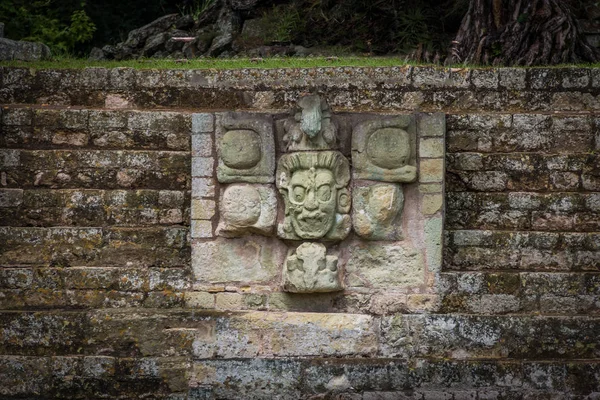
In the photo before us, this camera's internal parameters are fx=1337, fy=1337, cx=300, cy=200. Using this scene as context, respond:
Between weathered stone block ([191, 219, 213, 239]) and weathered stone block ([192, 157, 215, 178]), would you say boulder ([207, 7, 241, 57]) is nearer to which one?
weathered stone block ([192, 157, 215, 178])

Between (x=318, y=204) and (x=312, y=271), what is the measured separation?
0.51m

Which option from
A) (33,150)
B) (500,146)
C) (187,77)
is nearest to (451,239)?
(500,146)

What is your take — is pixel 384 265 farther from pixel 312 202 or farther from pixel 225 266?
pixel 225 266

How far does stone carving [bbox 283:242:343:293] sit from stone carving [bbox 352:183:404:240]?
0.33m

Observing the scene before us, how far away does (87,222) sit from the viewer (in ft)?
35.0

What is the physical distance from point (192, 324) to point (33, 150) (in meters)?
2.03

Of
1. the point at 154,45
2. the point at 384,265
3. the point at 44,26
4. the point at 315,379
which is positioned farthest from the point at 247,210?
the point at 44,26

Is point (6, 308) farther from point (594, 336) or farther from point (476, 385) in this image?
point (594, 336)

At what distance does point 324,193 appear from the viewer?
10141mm

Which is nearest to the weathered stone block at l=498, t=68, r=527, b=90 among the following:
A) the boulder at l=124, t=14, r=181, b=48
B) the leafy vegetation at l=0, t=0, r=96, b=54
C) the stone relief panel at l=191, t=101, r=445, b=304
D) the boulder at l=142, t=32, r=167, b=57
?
the stone relief panel at l=191, t=101, r=445, b=304

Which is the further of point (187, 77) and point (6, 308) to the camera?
point (187, 77)

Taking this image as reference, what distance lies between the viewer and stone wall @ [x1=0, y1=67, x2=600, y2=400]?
396 inches

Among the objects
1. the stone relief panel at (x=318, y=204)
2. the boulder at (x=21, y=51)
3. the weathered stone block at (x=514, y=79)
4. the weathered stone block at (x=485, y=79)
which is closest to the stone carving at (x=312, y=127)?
the stone relief panel at (x=318, y=204)

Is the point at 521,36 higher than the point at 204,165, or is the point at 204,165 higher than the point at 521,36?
the point at 521,36
